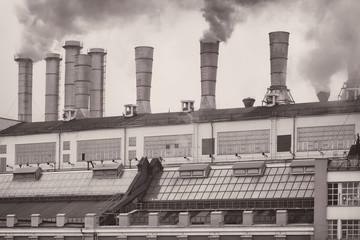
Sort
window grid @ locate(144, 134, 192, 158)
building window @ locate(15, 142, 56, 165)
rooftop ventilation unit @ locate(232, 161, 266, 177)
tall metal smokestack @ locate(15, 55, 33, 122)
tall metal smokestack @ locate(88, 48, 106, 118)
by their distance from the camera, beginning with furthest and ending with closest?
tall metal smokestack @ locate(15, 55, 33, 122)
tall metal smokestack @ locate(88, 48, 106, 118)
building window @ locate(15, 142, 56, 165)
window grid @ locate(144, 134, 192, 158)
rooftop ventilation unit @ locate(232, 161, 266, 177)

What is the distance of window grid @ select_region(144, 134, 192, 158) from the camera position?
120125mm

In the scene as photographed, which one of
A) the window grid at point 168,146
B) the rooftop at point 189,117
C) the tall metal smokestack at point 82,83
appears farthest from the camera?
the tall metal smokestack at point 82,83

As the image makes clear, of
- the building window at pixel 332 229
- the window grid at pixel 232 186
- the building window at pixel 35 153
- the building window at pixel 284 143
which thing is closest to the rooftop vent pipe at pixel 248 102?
the building window at pixel 284 143

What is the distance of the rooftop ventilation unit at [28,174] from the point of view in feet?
357

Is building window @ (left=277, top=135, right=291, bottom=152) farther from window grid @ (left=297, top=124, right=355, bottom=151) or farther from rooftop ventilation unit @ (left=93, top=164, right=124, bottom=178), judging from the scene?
rooftop ventilation unit @ (left=93, top=164, right=124, bottom=178)

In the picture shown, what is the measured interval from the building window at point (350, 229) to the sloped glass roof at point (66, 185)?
85.4ft

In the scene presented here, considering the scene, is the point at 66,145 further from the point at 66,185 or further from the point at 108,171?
the point at 108,171

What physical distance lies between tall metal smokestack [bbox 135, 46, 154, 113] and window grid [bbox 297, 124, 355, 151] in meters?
32.8

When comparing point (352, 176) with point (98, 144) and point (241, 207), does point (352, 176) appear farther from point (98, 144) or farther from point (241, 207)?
point (98, 144)

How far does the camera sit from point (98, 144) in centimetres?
12562

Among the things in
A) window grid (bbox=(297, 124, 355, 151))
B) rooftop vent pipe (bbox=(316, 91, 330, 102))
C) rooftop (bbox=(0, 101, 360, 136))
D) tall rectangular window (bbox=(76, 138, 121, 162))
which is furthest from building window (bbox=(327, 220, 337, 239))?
tall rectangular window (bbox=(76, 138, 121, 162))

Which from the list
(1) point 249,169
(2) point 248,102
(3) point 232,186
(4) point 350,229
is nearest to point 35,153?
(2) point 248,102

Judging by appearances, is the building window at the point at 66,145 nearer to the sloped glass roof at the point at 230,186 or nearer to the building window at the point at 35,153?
the building window at the point at 35,153

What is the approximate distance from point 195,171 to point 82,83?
5136 centimetres
